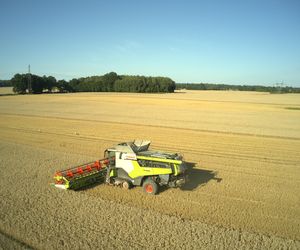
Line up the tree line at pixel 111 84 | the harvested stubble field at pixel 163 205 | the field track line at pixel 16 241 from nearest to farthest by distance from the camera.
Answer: the field track line at pixel 16 241
the harvested stubble field at pixel 163 205
the tree line at pixel 111 84

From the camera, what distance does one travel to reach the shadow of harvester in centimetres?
1179

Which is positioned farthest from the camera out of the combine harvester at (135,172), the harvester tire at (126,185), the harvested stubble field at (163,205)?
the harvester tire at (126,185)

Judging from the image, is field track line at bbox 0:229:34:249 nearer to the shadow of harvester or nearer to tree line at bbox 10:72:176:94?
the shadow of harvester

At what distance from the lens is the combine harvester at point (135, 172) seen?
10406mm

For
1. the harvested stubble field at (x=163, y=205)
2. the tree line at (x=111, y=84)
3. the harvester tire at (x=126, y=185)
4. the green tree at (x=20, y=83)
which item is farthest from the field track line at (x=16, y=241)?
the tree line at (x=111, y=84)

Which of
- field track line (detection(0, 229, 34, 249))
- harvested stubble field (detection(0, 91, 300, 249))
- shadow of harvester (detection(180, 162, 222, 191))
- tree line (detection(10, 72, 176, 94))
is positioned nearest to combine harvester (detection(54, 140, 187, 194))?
harvested stubble field (detection(0, 91, 300, 249))

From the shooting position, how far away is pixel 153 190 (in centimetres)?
1072

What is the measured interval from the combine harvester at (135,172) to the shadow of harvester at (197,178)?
105 cm

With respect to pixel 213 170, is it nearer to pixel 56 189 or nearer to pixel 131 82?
pixel 56 189

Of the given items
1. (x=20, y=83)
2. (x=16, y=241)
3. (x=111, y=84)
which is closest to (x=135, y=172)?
(x=16, y=241)

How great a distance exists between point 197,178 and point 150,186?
2.77m

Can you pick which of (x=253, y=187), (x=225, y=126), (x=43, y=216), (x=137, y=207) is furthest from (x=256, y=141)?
(x=43, y=216)

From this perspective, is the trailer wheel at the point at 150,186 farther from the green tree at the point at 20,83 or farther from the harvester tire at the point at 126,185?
the green tree at the point at 20,83

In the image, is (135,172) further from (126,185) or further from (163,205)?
(163,205)
